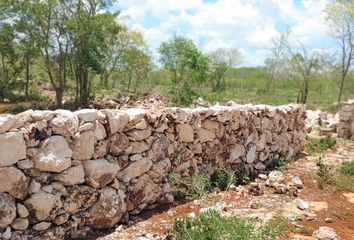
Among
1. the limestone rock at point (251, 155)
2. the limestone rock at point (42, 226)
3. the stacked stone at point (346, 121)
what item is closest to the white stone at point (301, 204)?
the limestone rock at point (251, 155)

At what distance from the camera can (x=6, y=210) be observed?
161 inches

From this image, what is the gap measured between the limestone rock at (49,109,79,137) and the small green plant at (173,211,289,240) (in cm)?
155

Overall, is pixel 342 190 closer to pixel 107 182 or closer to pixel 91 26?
pixel 107 182

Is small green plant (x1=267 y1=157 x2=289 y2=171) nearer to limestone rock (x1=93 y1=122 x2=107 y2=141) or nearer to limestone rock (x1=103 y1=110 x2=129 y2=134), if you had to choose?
limestone rock (x1=103 y1=110 x2=129 y2=134)

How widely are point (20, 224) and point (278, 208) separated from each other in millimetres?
3675

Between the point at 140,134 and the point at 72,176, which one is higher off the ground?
the point at 140,134

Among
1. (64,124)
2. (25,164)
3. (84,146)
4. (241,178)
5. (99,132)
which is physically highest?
(64,124)

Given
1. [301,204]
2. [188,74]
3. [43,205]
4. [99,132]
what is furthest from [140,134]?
[188,74]

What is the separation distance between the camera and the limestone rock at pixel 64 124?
454cm

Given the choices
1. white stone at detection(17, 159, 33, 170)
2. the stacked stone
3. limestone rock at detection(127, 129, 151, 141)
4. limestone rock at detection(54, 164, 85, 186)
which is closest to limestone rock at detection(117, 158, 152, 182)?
limestone rock at detection(127, 129, 151, 141)

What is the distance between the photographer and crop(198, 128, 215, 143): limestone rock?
6.84m

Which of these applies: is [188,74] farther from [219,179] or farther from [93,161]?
[93,161]

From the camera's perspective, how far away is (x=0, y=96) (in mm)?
24000

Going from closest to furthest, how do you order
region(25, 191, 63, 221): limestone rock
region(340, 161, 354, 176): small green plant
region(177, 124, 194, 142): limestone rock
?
region(25, 191, 63, 221): limestone rock < region(177, 124, 194, 142): limestone rock < region(340, 161, 354, 176): small green plant
